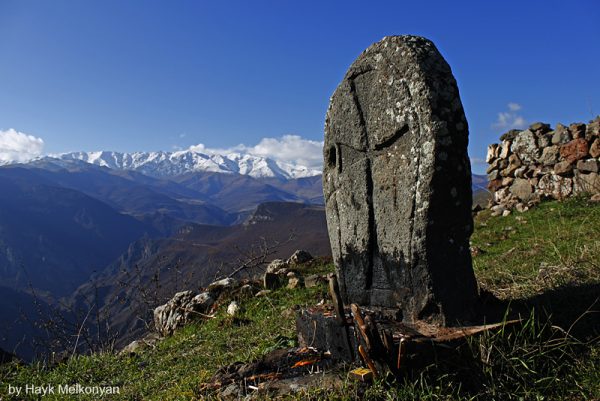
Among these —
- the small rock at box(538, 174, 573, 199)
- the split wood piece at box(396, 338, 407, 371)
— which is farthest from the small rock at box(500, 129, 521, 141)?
the split wood piece at box(396, 338, 407, 371)

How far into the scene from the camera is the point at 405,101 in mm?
4566

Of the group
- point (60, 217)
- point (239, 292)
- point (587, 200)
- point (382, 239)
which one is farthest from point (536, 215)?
point (60, 217)

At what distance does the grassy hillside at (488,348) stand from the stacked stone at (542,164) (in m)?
2.86

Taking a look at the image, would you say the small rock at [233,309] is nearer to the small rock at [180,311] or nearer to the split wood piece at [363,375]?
the small rock at [180,311]

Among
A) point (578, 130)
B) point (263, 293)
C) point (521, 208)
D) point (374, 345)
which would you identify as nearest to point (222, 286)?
point (263, 293)

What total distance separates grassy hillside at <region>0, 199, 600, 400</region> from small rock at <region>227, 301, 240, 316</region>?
0.58ft

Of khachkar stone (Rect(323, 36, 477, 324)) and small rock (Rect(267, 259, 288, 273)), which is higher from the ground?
khachkar stone (Rect(323, 36, 477, 324))

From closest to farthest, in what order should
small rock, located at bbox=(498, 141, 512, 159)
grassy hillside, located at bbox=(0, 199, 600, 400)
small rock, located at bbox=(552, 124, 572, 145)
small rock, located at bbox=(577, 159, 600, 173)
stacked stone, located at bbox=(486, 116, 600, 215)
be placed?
grassy hillside, located at bbox=(0, 199, 600, 400) < small rock, located at bbox=(577, 159, 600, 173) < stacked stone, located at bbox=(486, 116, 600, 215) < small rock, located at bbox=(552, 124, 572, 145) < small rock, located at bbox=(498, 141, 512, 159)

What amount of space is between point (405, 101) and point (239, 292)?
20.5 feet

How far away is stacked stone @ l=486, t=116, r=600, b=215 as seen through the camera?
42.8 ft

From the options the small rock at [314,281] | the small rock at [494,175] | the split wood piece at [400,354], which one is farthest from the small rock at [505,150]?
the split wood piece at [400,354]

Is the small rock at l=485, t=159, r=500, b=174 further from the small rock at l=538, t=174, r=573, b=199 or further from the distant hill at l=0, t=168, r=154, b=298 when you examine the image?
the distant hill at l=0, t=168, r=154, b=298

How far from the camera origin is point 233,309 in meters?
8.74

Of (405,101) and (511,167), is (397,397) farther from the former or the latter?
(511,167)
